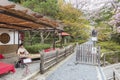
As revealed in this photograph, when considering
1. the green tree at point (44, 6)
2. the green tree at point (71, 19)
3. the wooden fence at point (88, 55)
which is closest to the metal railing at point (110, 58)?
the wooden fence at point (88, 55)

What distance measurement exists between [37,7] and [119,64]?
13006 millimetres

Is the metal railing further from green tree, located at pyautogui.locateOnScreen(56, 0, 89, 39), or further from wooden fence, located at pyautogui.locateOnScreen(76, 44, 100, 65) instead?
green tree, located at pyautogui.locateOnScreen(56, 0, 89, 39)

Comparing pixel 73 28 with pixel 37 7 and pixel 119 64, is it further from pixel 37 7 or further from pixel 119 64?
pixel 119 64

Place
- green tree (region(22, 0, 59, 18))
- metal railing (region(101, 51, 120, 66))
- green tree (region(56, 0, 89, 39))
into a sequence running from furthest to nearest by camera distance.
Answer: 1. green tree (region(56, 0, 89, 39))
2. green tree (region(22, 0, 59, 18))
3. metal railing (region(101, 51, 120, 66))

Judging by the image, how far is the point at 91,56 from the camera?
44.1ft

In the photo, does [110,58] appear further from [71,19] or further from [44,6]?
[71,19]

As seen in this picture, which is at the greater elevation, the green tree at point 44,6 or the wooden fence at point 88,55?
the green tree at point 44,6

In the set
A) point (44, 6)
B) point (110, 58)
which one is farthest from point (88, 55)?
point (44, 6)

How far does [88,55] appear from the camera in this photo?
A: 13617 millimetres

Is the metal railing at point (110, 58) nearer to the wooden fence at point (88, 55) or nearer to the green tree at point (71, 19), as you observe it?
the wooden fence at point (88, 55)

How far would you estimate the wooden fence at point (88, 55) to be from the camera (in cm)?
1305

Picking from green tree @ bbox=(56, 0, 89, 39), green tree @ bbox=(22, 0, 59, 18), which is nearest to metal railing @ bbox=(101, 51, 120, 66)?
green tree @ bbox=(22, 0, 59, 18)

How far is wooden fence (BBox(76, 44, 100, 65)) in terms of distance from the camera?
13.0 m

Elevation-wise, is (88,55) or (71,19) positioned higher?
(71,19)
